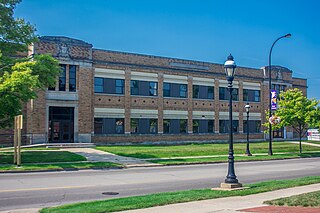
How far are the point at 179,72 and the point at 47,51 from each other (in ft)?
52.1

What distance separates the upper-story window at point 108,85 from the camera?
1575 inches

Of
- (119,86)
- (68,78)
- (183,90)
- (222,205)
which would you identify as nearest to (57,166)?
(222,205)

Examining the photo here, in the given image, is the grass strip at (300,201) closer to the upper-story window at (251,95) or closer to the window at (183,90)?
the window at (183,90)

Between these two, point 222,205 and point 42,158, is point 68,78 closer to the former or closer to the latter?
point 42,158

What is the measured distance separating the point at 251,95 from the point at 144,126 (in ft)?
58.4

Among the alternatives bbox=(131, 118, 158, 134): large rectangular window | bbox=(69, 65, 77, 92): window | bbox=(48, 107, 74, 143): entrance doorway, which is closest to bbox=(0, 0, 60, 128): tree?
bbox=(69, 65, 77, 92): window

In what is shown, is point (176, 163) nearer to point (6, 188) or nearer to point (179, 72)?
point (6, 188)

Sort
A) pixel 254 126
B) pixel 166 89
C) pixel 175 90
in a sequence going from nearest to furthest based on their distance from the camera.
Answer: pixel 166 89 → pixel 175 90 → pixel 254 126

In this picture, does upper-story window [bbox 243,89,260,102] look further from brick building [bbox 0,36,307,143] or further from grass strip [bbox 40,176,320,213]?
grass strip [bbox 40,176,320,213]

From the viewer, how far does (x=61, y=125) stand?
3794cm

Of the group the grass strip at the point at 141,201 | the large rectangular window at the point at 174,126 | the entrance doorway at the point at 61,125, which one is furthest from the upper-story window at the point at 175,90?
the grass strip at the point at 141,201

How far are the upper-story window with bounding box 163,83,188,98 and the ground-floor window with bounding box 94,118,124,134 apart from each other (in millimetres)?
6711

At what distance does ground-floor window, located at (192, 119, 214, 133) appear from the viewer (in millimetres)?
47438

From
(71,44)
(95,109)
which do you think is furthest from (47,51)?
(95,109)
